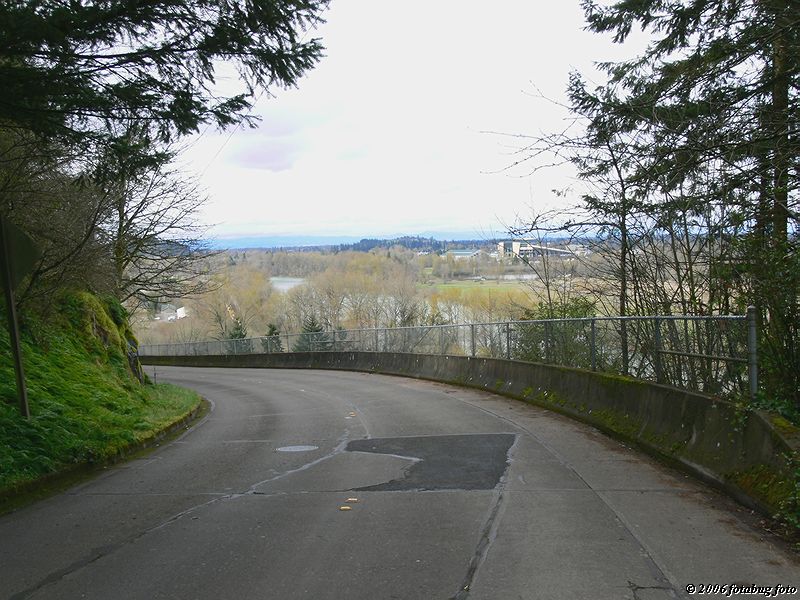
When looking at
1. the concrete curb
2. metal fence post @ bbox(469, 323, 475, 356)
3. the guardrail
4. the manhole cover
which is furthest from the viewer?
metal fence post @ bbox(469, 323, 475, 356)

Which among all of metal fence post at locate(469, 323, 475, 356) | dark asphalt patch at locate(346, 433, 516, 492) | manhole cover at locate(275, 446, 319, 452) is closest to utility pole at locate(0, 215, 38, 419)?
manhole cover at locate(275, 446, 319, 452)

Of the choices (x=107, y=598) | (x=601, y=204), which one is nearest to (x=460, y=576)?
(x=107, y=598)

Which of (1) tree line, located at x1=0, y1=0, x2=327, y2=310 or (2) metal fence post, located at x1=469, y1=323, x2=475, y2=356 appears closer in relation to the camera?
(1) tree line, located at x1=0, y1=0, x2=327, y2=310

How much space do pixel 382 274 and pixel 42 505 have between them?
77.4 meters

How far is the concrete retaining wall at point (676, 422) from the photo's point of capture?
20.6 ft

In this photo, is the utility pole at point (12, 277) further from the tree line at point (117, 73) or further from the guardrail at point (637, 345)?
the guardrail at point (637, 345)

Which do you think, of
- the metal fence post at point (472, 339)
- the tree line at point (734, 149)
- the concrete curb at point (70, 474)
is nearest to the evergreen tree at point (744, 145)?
the tree line at point (734, 149)

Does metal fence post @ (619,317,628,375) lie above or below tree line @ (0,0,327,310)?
below

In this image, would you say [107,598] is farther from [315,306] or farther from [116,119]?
[315,306]

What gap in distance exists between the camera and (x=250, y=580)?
5.04m

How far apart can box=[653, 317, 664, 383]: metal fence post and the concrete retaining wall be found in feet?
0.66

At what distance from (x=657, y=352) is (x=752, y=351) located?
2.45 metres

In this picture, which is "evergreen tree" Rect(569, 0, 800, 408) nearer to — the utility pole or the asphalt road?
the asphalt road

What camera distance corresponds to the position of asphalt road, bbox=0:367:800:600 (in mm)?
4922
